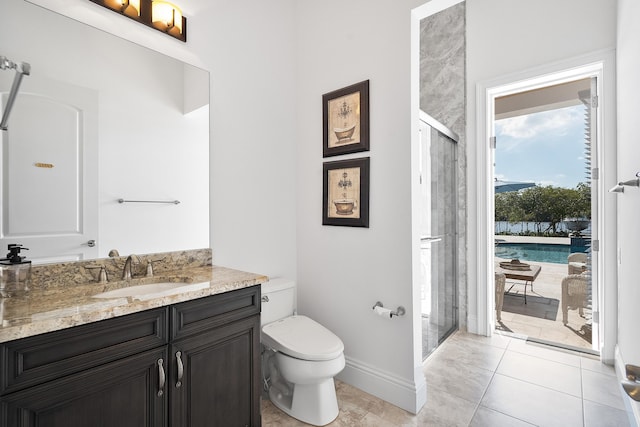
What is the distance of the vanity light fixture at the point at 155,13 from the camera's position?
1.57m

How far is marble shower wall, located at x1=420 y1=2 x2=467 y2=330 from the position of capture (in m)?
3.08

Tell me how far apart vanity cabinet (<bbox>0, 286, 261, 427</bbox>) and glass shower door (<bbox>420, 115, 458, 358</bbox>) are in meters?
1.39

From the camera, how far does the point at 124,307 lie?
1.12 metres

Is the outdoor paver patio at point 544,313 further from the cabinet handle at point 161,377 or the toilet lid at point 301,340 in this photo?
the cabinet handle at point 161,377

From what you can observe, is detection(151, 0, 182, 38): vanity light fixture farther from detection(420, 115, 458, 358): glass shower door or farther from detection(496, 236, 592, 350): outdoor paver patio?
detection(496, 236, 592, 350): outdoor paver patio

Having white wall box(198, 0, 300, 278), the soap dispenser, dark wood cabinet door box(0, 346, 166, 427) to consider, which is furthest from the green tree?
the soap dispenser

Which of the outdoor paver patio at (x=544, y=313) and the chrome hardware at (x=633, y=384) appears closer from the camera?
the chrome hardware at (x=633, y=384)

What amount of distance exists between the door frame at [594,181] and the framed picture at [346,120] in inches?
58.3

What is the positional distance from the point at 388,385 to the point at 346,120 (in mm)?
1770

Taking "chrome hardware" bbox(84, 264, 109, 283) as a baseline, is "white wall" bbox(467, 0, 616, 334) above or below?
above

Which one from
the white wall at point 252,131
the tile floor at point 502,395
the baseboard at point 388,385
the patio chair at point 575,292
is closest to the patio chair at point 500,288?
the patio chair at point 575,292

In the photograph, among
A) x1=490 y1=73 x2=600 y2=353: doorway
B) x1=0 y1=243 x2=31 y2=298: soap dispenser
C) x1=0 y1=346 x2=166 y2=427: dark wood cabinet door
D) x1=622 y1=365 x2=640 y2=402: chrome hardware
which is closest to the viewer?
x1=622 y1=365 x2=640 y2=402: chrome hardware

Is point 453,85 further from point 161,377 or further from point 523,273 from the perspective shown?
point 161,377

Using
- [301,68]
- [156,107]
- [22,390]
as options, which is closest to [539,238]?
[301,68]
